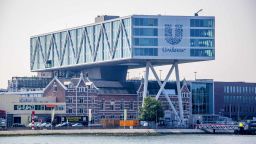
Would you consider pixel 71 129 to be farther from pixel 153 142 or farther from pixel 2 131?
pixel 153 142

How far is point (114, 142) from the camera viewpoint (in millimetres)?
161375

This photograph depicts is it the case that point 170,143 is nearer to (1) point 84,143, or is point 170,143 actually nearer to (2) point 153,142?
(2) point 153,142

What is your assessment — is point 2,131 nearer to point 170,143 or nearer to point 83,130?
point 83,130

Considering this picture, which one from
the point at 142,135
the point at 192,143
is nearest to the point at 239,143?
the point at 192,143

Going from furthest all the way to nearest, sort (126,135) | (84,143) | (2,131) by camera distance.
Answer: (126,135) < (2,131) < (84,143)

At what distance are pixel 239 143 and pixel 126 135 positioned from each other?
135 feet

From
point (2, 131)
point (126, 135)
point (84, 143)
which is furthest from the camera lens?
point (126, 135)

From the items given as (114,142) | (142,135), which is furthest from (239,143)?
(142,135)

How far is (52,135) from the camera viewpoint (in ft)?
614

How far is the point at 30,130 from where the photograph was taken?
7515 inches

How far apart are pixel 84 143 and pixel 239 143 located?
28.7 meters

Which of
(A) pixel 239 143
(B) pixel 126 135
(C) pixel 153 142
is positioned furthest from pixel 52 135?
(A) pixel 239 143

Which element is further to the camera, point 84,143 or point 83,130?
point 83,130

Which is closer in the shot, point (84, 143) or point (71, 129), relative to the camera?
point (84, 143)
